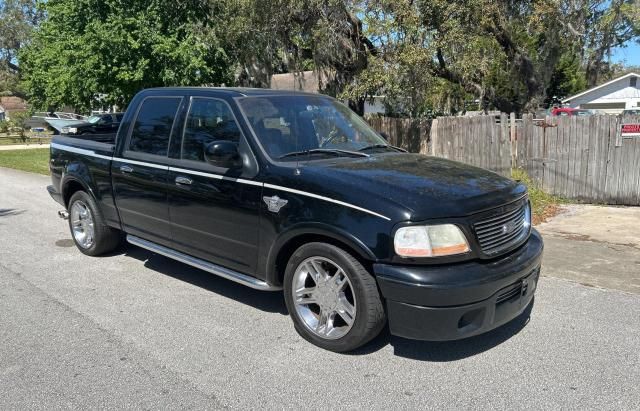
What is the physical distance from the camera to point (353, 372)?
3848 mm

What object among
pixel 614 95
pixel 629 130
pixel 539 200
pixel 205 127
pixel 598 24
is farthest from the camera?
pixel 614 95

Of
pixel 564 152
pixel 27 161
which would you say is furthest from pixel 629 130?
pixel 27 161

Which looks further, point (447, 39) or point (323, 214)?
point (447, 39)

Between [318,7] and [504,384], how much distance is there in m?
10.8

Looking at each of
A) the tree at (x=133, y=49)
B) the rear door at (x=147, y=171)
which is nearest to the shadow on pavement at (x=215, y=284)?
the rear door at (x=147, y=171)

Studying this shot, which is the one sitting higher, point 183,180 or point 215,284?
point 183,180

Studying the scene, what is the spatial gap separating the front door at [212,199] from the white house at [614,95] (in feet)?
129

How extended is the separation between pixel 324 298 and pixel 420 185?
3.51 ft

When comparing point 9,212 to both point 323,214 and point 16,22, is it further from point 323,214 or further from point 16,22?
point 16,22

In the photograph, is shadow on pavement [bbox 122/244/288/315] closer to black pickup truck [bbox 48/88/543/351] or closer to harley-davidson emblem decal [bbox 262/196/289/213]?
black pickup truck [bbox 48/88/543/351]

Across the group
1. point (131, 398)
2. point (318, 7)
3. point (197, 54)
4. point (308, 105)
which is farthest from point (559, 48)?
point (131, 398)

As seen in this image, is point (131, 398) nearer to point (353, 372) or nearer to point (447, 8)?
point (353, 372)

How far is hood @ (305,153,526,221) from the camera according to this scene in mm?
3734

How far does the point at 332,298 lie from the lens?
408 centimetres
